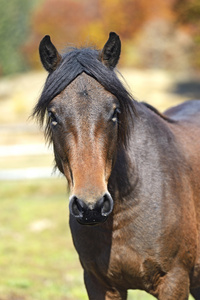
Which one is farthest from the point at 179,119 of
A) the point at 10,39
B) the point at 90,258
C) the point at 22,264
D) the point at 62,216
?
the point at 10,39

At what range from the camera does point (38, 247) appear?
339 inches

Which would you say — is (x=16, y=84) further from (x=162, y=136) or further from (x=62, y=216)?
(x=162, y=136)

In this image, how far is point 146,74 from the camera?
3403 centimetres

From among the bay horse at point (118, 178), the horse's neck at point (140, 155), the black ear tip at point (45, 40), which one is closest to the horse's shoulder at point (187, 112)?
the bay horse at point (118, 178)

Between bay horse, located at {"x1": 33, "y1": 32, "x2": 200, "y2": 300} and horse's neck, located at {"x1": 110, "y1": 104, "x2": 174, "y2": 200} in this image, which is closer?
bay horse, located at {"x1": 33, "y1": 32, "x2": 200, "y2": 300}

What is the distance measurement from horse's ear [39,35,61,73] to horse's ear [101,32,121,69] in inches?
11.2

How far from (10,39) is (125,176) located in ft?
156

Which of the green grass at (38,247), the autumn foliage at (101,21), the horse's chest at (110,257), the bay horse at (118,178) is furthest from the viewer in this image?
the autumn foliage at (101,21)

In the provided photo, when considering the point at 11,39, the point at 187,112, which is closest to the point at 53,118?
the point at 187,112

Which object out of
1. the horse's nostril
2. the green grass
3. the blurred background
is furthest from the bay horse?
the green grass

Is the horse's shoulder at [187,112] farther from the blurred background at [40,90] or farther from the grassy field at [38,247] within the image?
the grassy field at [38,247]

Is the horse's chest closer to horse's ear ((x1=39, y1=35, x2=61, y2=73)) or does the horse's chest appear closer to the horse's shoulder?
horse's ear ((x1=39, y1=35, x2=61, y2=73))

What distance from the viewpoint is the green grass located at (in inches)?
256

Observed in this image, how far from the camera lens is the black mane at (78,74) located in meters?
3.28
